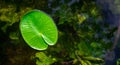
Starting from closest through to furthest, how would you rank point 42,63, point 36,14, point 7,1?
1. point 36,14
2. point 42,63
3. point 7,1

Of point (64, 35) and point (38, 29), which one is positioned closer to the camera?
point (38, 29)

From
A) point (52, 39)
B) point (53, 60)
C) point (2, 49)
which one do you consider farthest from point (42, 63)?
point (2, 49)

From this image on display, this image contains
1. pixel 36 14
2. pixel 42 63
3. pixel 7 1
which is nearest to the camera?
pixel 36 14

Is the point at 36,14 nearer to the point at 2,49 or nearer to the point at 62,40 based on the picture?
the point at 62,40

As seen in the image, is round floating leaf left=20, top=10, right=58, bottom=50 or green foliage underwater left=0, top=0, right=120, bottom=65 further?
green foliage underwater left=0, top=0, right=120, bottom=65
